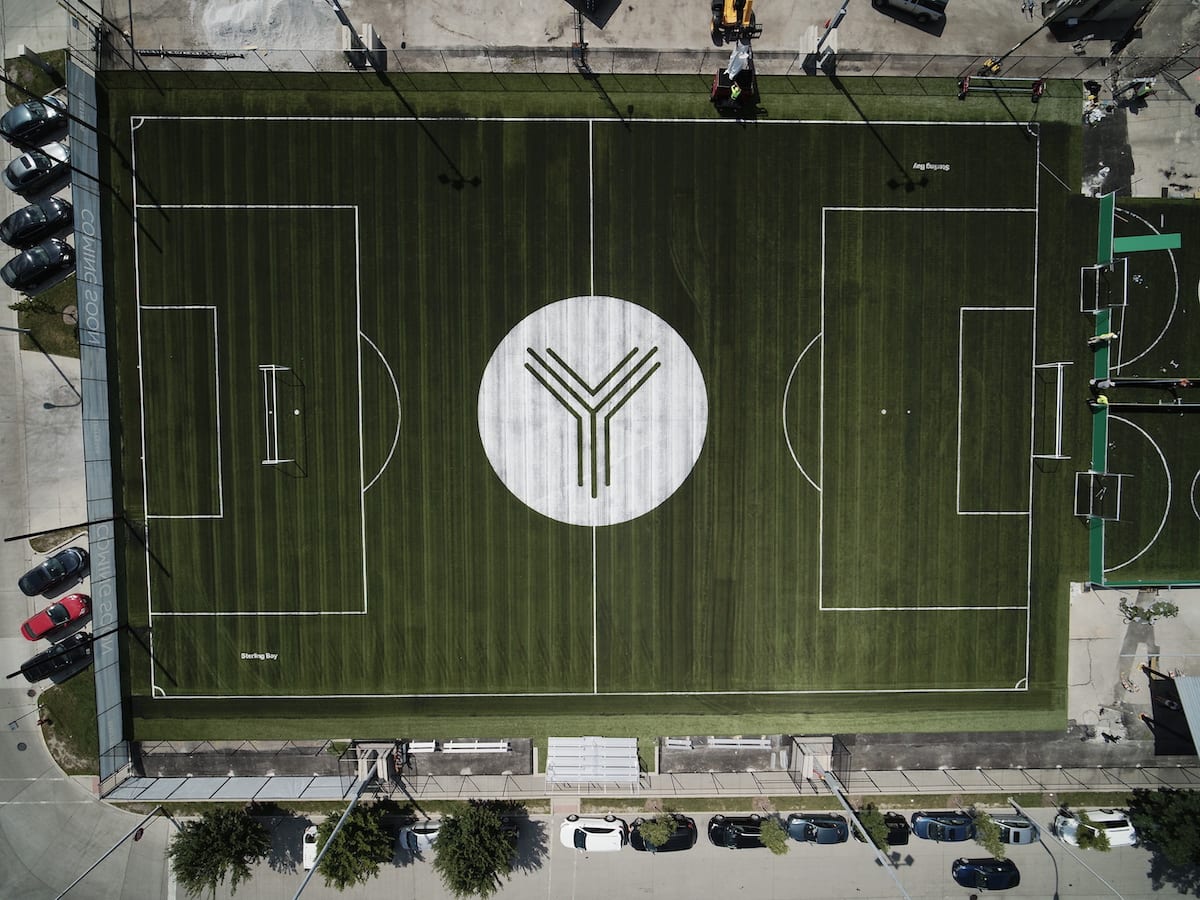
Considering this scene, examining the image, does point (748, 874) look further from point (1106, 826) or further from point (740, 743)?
point (1106, 826)

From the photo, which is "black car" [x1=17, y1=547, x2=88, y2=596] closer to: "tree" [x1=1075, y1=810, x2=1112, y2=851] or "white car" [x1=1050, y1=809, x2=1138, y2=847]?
"white car" [x1=1050, y1=809, x2=1138, y2=847]

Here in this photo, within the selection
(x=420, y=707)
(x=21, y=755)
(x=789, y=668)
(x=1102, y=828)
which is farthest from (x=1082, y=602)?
(x=21, y=755)

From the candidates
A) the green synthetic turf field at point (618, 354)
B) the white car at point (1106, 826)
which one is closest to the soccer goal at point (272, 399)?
the green synthetic turf field at point (618, 354)

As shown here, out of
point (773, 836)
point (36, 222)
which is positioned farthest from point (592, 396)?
point (36, 222)

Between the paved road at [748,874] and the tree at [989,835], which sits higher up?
the tree at [989,835]

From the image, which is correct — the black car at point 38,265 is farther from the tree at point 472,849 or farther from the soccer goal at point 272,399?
the tree at point 472,849

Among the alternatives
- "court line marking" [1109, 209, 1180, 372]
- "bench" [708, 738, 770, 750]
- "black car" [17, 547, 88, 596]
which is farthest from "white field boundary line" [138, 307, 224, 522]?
"court line marking" [1109, 209, 1180, 372]
